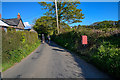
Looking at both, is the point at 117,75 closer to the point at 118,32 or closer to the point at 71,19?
the point at 118,32

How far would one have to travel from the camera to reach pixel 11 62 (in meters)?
5.02

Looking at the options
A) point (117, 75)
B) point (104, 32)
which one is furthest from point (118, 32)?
point (117, 75)

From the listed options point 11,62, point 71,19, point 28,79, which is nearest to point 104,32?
point 28,79

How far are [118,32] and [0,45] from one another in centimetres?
730

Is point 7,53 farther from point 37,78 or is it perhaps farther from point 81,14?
point 81,14

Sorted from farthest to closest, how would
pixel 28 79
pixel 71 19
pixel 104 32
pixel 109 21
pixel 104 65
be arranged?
pixel 71 19 < pixel 109 21 < pixel 104 32 < pixel 104 65 < pixel 28 79

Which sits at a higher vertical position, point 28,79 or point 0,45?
point 0,45

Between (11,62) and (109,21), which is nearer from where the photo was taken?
(11,62)

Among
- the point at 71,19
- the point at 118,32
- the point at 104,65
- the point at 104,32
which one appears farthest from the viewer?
the point at 71,19

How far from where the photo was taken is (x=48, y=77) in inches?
140

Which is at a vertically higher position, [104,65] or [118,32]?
[118,32]

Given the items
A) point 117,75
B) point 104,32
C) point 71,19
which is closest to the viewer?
point 117,75

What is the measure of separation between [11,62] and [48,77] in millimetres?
2768

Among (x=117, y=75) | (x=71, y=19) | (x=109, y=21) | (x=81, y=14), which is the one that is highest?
(x=81, y=14)
